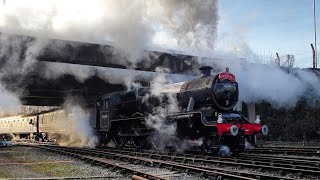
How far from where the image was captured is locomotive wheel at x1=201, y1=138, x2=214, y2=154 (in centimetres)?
1279

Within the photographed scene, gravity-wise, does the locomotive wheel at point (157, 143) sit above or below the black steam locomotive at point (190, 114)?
below

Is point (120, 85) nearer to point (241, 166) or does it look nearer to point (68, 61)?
point (68, 61)

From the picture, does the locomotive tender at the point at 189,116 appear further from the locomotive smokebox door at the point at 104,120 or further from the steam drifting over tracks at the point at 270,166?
the steam drifting over tracks at the point at 270,166

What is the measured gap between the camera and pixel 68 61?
18.6 metres

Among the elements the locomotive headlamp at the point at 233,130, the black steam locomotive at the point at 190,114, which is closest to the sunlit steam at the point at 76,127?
the black steam locomotive at the point at 190,114

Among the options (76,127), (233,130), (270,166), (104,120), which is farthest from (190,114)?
(76,127)

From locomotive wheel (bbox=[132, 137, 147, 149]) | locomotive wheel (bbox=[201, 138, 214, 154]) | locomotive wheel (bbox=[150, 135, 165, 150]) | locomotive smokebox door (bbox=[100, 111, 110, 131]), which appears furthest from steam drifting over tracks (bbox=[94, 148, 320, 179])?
locomotive smokebox door (bbox=[100, 111, 110, 131])

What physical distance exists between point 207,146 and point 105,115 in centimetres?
730

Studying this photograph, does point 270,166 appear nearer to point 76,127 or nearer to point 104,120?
point 104,120

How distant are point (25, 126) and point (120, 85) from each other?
18.2 meters

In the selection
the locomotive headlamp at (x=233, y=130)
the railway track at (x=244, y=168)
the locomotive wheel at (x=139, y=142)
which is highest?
the locomotive headlamp at (x=233, y=130)

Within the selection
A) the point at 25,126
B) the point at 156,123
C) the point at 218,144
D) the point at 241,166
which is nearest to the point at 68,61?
the point at 156,123

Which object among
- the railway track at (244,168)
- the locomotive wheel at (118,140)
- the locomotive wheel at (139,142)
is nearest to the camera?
the railway track at (244,168)

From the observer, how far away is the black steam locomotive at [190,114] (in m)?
12.7
